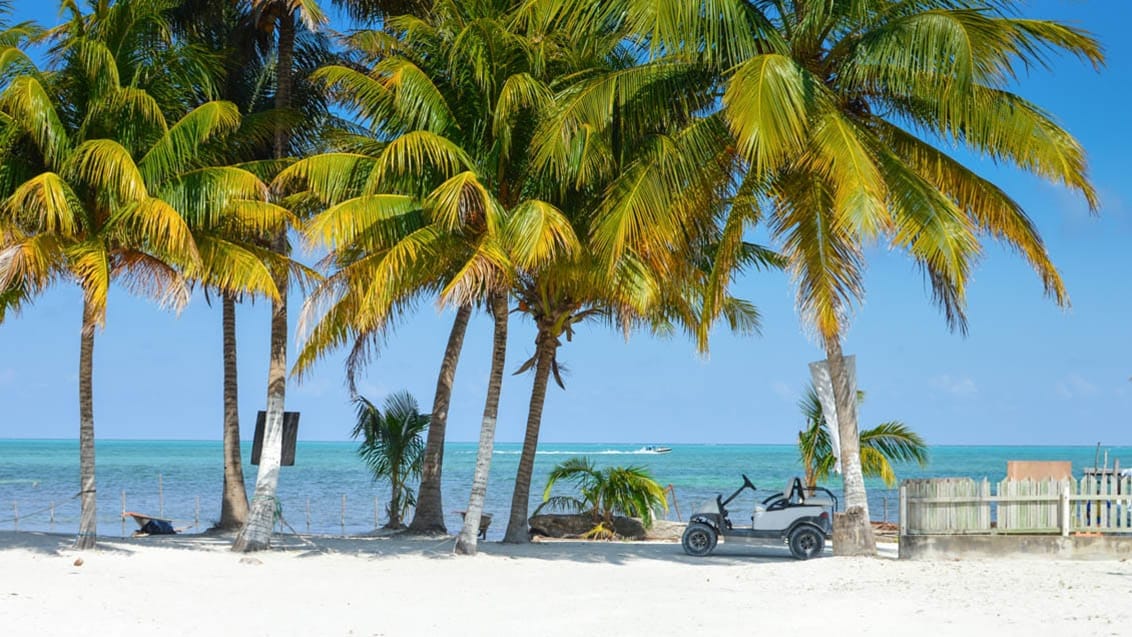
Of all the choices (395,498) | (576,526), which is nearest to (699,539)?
(576,526)

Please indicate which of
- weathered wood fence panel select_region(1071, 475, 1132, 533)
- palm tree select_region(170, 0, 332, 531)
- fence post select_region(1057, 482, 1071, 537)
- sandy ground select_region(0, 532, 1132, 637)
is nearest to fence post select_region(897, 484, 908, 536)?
sandy ground select_region(0, 532, 1132, 637)

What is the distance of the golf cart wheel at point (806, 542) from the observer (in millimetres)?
15578

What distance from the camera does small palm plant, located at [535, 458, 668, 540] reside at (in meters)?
19.7

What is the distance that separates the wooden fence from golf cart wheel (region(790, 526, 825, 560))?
59.8 inches

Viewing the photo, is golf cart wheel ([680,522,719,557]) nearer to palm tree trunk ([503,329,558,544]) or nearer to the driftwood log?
palm tree trunk ([503,329,558,544])

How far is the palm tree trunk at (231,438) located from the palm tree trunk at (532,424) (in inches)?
168

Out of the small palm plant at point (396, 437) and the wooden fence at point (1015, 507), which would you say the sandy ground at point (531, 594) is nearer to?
the wooden fence at point (1015, 507)

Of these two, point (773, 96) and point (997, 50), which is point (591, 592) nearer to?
point (773, 96)

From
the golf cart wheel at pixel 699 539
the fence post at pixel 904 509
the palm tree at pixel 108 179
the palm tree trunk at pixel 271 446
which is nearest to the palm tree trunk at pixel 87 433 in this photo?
the palm tree at pixel 108 179

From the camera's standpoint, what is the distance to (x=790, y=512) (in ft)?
51.7

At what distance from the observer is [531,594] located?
1190 cm

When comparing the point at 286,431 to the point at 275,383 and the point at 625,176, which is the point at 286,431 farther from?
the point at 625,176

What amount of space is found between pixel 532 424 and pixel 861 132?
6.48 metres

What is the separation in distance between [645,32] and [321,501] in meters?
37.9
